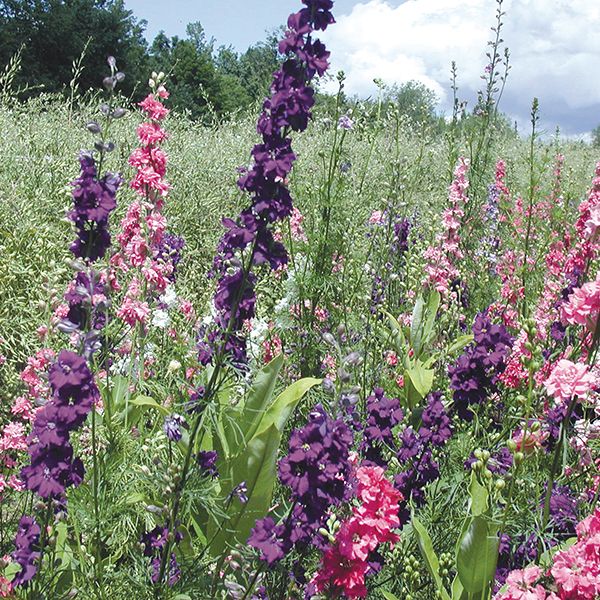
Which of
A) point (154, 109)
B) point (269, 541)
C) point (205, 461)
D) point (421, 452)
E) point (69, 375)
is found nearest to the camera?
point (69, 375)

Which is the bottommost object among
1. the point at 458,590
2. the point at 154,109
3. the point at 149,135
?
the point at 458,590

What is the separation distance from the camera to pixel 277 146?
6.66 ft

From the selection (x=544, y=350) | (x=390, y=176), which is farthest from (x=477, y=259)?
(x=544, y=350)

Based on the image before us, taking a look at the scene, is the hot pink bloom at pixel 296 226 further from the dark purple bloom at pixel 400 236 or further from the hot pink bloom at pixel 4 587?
the hot pink bloom at pixel 4 587

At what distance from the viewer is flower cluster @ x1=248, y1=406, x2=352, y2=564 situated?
171cm

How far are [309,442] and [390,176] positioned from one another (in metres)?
2.66

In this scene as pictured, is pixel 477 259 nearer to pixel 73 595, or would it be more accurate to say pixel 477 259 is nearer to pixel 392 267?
pixel 392 267

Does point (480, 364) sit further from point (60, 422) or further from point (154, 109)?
point (154, 109)

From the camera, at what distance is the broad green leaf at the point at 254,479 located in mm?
2484

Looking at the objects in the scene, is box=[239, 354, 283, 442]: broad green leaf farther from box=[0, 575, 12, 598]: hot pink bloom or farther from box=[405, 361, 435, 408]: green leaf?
box=[0, 575, 12, 598]: hot pink bloom

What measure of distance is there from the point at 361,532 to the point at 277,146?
1.13 meters

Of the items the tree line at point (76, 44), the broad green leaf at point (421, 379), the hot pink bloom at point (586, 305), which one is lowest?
the broad green leaf at point (421, 379)

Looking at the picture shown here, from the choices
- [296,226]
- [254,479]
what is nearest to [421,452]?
[254,479]

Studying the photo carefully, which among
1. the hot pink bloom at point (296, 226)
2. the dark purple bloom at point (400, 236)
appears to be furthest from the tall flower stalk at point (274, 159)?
the hot pink bloom at point (296, 226)
